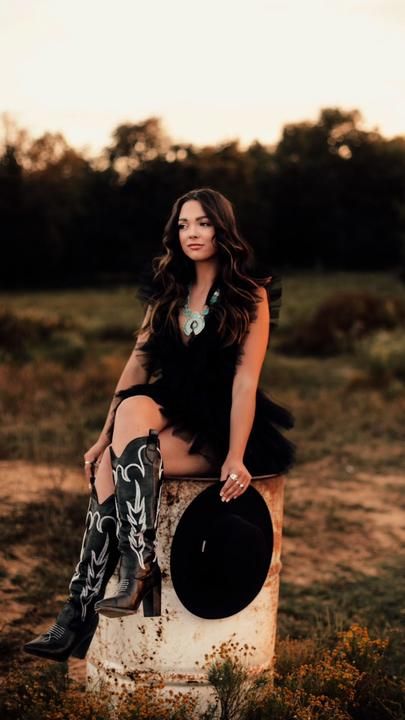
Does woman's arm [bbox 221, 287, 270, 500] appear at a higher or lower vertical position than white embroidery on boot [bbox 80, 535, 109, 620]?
higher

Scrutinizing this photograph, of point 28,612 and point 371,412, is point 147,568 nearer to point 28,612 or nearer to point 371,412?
point 28,612

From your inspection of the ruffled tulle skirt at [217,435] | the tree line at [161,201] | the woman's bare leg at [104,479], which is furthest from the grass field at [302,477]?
the tree line at [161,201]

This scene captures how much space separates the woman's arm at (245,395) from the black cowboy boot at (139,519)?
0.25 m

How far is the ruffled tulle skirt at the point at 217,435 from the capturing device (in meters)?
3.14

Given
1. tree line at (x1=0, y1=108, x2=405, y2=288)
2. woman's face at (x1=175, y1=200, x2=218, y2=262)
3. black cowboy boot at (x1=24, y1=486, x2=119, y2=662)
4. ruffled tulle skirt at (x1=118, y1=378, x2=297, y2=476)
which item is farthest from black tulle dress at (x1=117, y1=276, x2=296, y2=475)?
tree line at (x1=0, y1=108, x2=405, y2=288)

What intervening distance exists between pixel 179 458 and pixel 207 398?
265 mm

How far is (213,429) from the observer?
10.4 ft

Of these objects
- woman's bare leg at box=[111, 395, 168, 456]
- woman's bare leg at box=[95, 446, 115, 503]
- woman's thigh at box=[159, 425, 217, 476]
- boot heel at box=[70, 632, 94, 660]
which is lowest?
boot heel at box=[70, 632, 94, 660]

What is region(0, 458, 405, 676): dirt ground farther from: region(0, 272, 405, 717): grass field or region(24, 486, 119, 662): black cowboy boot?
region(24, 486, 119, 662): black cowboy boot

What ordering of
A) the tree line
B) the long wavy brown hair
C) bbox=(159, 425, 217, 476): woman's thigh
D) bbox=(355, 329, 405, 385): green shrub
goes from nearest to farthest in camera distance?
bbox=(159, 425, 217, 476): woman's thigh
the long wavy brown hair
bbox=(355, 329, 405, 385): green shrub
the tree line

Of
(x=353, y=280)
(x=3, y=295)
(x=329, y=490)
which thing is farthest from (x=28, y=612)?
(x=353, y=280)

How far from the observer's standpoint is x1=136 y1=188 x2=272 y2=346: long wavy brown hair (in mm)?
3250

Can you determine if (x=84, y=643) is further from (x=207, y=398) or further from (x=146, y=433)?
(x=207, y=398)

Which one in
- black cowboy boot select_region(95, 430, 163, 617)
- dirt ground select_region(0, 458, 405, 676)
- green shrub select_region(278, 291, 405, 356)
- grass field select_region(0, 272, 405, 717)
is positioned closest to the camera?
black cowboy boot select_region(95, 430, 163, 617)
